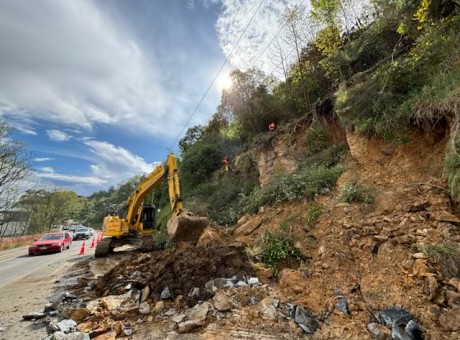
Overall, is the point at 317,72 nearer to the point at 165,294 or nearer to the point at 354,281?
the point at 354,281

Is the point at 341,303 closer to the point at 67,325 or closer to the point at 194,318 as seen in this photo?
the point at 194,318

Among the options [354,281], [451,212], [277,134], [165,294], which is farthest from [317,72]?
[165,294]

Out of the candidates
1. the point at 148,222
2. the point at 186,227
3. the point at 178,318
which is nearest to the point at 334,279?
the point at 178,318

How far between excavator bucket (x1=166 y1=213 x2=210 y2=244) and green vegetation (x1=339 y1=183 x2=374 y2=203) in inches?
153

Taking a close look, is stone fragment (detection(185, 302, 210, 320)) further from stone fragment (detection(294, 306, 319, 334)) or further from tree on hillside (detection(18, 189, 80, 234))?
tree on hillside (detection(18, 189, 80, 234))

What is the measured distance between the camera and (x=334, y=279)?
169 inches

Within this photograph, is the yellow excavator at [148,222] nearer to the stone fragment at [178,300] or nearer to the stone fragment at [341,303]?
the stone fragment at [178,300]

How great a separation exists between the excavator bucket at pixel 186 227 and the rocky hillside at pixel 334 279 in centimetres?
101

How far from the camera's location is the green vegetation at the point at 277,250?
5457 mm

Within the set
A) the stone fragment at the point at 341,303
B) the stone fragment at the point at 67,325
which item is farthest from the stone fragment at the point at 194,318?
the stone fragment at the point at 341,303

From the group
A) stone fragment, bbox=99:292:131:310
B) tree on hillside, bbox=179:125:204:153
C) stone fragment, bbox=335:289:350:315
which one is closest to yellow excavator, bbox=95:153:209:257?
stone fragment, bbox=99:292:131:310

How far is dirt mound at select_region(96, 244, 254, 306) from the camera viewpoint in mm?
4809

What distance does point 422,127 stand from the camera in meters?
5.95

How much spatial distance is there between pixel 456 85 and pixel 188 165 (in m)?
16.0
